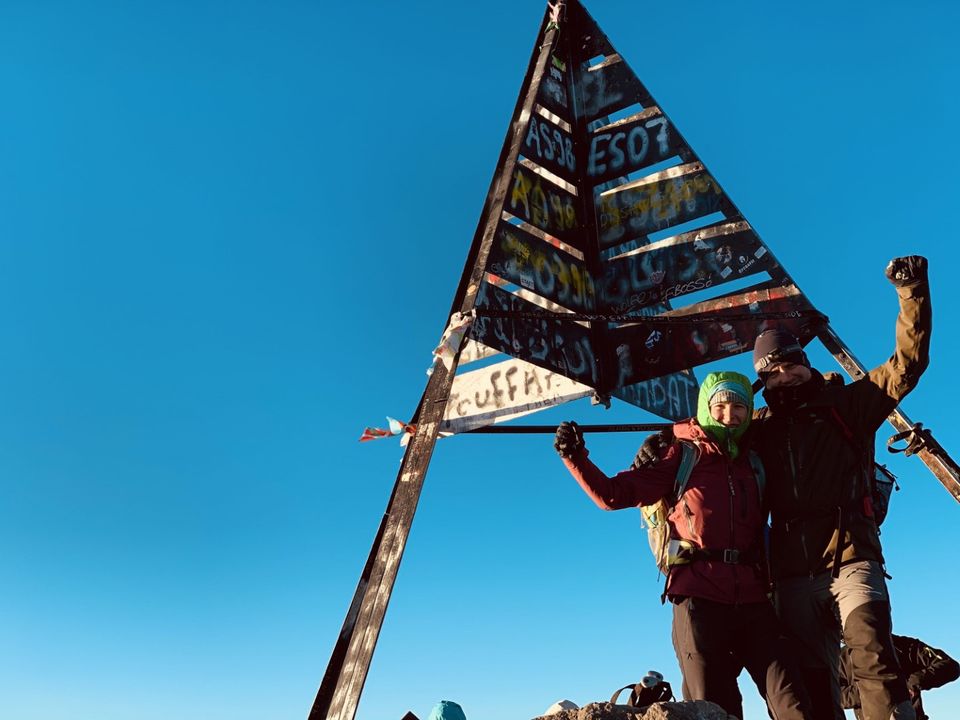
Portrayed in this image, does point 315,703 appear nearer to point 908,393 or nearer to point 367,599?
point 367,599

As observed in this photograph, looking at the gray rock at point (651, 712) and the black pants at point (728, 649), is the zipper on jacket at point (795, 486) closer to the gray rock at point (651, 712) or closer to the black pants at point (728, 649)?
the black pants at point (728, 649)

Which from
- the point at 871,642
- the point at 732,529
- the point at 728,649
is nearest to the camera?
the point at 871,642

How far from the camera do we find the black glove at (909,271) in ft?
17.5

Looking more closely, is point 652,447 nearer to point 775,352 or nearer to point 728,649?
point 775,352

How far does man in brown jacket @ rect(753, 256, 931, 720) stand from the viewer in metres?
4.97

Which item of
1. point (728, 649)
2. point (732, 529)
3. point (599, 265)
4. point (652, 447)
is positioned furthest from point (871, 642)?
point (599, 265)

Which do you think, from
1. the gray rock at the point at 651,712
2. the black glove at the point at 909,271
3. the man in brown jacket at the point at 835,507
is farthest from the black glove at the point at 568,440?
the black glove at the point at 909,271

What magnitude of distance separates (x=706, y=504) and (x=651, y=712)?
1243 mm

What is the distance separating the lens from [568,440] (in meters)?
5.30

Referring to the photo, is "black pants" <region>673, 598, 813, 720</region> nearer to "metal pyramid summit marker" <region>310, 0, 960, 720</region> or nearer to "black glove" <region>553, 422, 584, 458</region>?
"black glove" <region>553, 422, 584, 458</region>

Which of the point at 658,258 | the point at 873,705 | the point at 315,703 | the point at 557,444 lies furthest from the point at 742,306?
the point at 315,703

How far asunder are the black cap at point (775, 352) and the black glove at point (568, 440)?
137 centimetres

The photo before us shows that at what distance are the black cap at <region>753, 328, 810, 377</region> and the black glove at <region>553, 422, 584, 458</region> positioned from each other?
1.37 m

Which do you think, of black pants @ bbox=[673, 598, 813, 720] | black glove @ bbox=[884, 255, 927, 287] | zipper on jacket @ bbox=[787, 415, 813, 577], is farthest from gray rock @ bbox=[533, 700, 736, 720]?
black glove @ bbox=[884, 255, 927, 287]
